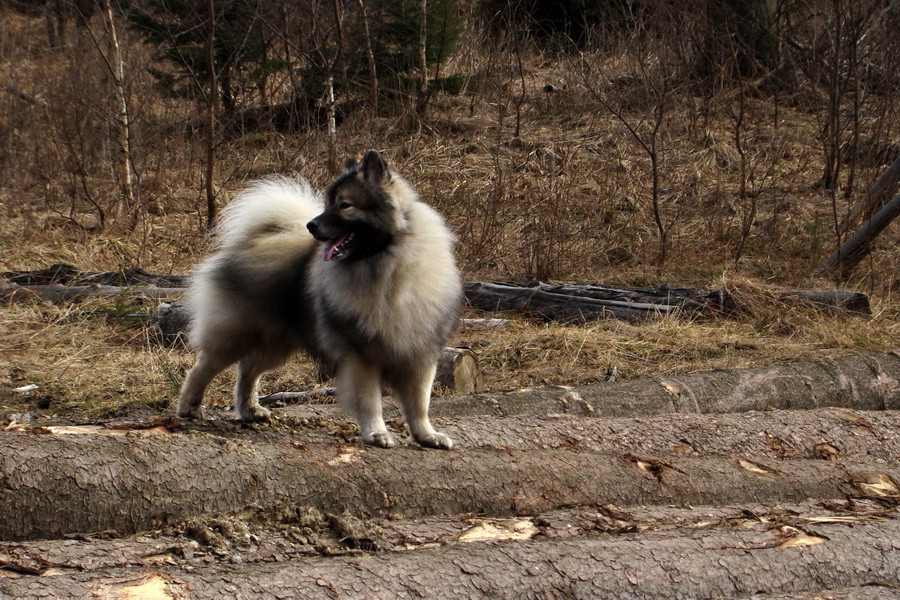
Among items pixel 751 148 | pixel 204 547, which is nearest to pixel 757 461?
pixel 204 547

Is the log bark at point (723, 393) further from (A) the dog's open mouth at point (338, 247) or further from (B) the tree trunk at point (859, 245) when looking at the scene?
(B) the tree trunk at point (859, 245)

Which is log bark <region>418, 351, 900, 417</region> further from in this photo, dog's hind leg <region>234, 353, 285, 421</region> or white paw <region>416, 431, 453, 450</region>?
dog's hind leg <region>234, 353, 285, 421</region>

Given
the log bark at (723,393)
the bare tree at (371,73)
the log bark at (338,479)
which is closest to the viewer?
the log bark at (338,479)

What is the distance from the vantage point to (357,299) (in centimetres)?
380

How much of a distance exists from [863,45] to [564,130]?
4.22m

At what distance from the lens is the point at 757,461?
12.5 feet

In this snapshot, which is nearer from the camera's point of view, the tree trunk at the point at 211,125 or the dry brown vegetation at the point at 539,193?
the dry brown vegetation at the point at 539,193

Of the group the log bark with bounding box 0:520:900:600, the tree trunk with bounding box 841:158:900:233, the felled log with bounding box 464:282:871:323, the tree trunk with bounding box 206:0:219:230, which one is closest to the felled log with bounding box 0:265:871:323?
the felled log with bounding box 464:282:871:323

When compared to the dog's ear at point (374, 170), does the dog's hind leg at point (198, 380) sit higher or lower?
lower

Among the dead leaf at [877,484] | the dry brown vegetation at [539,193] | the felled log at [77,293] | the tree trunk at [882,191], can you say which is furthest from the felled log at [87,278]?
the tree trunk at [882,191]

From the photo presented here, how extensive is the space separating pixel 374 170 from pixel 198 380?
1.51m

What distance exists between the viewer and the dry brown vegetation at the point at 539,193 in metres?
A: 6.46

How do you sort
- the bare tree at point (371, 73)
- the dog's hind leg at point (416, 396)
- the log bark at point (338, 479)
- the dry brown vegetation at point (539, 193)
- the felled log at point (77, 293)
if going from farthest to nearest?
the bare tree at point (371, 73)
the felled log at point (77, 293)
the dry brown vegetation at point (539, 193)
the dog's hind leg at point (416, 396)
the log bark at point (338, 479)

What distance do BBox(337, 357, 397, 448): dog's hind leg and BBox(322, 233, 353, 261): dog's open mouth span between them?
502mm
